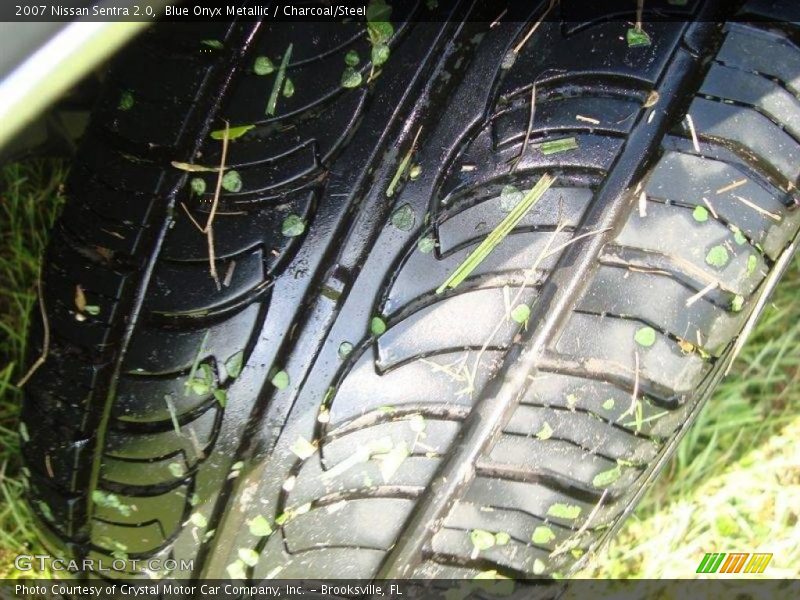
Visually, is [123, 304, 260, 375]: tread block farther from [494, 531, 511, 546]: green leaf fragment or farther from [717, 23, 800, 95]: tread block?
[717, 23, 800, 95]: tread block

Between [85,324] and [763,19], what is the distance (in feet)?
3.94

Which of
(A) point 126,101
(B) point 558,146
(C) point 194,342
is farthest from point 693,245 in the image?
(A) point 126,101

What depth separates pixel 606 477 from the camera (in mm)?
1254

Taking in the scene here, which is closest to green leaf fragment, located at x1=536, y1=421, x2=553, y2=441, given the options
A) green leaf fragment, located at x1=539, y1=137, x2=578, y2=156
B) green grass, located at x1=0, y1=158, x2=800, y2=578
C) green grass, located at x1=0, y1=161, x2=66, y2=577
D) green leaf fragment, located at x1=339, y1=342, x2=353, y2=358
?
green leaf fragment, located at x1=339, y1=342, x2=353, y2=358

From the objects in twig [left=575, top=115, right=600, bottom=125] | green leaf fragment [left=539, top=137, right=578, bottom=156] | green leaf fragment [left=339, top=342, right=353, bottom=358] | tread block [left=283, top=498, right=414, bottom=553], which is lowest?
tread block [left=283, top=498, right=414, bottom=553]

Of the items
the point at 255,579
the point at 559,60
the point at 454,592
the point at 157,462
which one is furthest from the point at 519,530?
the point at 559,60

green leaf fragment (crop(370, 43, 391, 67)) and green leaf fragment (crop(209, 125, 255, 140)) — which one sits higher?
green leaf fragment (crop(370, 43, 391, 67))

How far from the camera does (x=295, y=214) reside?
1171 millimetres

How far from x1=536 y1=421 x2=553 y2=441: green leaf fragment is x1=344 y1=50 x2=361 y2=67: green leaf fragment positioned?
662 millimetres

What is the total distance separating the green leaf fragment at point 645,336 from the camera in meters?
1.18

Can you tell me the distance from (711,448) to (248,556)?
124 centimetres

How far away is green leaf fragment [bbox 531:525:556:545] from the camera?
1268mm

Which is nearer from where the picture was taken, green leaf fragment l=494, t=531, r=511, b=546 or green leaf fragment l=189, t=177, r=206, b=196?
green leaf fragment l=189, t=177, r=206, b=196

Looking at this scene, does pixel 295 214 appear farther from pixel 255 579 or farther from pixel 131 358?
pixel 255 579
